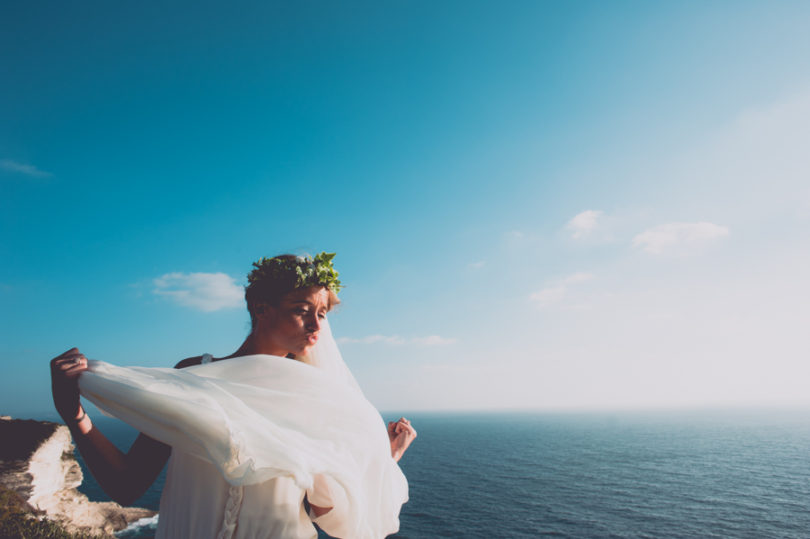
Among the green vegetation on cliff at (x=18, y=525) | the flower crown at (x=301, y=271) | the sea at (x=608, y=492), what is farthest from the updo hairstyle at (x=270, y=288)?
the sea at (x=608, y=492)

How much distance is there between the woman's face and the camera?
2.31m

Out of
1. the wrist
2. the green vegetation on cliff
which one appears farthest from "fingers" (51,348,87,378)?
the green vegetation on cliff

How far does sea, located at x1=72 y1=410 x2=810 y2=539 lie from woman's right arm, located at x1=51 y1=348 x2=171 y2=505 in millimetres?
41937

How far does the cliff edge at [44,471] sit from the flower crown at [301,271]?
93.9 ft

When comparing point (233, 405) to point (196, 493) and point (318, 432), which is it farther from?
point (196, 493)

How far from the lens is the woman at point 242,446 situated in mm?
1478

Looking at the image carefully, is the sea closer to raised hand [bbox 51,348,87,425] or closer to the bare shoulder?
the bare shoulder

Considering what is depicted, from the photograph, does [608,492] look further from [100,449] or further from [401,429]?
[100,449]

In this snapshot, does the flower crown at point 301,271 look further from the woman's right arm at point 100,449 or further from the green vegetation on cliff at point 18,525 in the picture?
the green vegetation on cliff at point 18,525

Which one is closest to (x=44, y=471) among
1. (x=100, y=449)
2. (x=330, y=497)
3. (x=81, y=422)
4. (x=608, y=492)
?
(x=100, y=449)

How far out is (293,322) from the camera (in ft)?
7.70

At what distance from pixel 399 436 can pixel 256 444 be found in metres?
1.28

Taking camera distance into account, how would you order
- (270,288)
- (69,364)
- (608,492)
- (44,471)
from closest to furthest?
(69,364)
(270,288)
(44,471)
(608,492)

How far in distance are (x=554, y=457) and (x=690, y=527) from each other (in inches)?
1772
